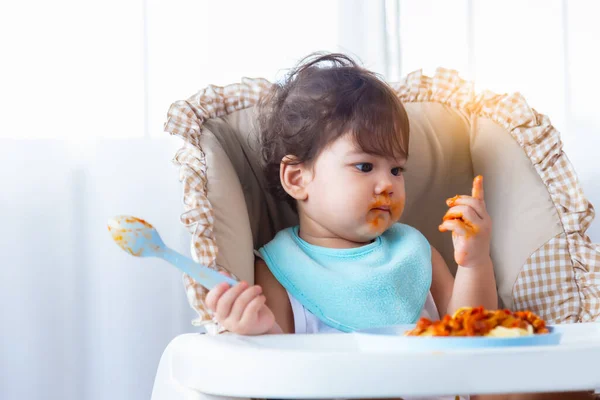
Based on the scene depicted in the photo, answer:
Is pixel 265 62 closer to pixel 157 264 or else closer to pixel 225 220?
pixel 157 264

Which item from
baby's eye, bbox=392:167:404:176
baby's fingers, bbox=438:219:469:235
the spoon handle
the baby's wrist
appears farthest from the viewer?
baby's eye, bbox=392:167:404:176

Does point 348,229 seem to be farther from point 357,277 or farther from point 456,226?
point 456,226

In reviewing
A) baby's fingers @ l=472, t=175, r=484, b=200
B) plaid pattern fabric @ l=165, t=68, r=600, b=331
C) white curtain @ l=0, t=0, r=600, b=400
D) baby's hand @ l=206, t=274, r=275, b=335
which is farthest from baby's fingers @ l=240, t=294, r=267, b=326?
white curtain @ l=0, t=0, r=600, b=400

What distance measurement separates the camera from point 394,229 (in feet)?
3.92

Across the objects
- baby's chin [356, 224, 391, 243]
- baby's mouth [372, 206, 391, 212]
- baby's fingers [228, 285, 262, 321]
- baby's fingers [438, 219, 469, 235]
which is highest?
baby's mouth [372, 206, 391, 212]

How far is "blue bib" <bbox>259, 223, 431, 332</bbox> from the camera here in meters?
1.06

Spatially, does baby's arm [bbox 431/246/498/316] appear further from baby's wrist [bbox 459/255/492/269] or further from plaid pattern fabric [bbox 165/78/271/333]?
plaid pattern fabric [bbox 165/78/271/333]

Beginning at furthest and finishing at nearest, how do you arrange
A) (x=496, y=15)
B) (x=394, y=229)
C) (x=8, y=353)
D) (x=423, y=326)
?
(x=496, y=15), (x=8, y=353), (x=394, y=229), (x=423, y=326)

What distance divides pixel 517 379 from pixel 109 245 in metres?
1.07

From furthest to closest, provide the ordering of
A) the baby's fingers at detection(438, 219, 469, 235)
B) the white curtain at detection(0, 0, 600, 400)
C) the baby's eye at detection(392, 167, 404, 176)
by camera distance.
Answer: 1. the white curtain at detection(0, 0, 600, 400)
2. the baby's eye at detection(392, 167, 404, 176)
3. the baby's fingers at detection(438, 219, 469, 235)

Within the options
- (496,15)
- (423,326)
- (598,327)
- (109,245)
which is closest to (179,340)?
(423,326)

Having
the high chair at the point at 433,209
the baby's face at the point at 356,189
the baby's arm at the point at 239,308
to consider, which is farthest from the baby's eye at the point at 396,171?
the baby's arm at the point at 239,308

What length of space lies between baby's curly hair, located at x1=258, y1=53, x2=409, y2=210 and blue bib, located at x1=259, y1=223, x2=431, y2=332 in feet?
→ 0.43

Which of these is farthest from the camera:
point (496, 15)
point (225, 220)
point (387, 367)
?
point (496, 15)
